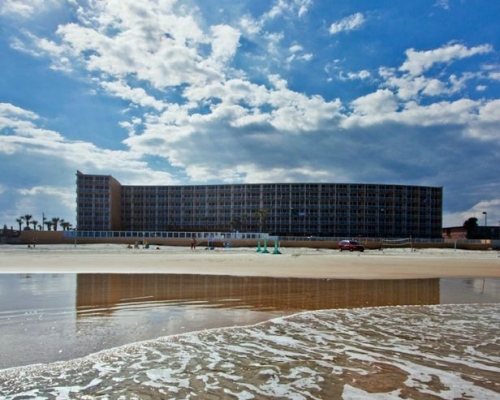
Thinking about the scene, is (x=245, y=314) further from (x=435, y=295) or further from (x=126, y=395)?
(x=435, y=295)

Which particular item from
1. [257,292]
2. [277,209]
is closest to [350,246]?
[257,292]

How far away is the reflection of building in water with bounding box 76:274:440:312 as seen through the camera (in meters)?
12.1

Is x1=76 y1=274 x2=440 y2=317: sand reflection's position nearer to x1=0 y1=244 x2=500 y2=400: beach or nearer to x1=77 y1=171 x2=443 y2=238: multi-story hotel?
x1=0 y1=244 x2=500 y2=400: beach

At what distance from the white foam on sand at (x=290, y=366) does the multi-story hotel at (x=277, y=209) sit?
110 metres

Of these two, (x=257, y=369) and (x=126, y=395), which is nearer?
(x=126, y=395)

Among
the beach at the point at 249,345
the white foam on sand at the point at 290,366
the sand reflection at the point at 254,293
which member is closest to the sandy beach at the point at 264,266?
the sand reflection at the point at 254,293

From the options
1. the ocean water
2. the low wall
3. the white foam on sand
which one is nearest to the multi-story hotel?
the low wall

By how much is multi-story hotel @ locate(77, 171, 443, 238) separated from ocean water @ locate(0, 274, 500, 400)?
106 m

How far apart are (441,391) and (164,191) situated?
421 feet

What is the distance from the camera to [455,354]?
7.21m

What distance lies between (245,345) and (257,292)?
7101 mm

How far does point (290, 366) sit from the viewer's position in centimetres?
643

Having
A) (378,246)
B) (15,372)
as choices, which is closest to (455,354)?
(15,372)

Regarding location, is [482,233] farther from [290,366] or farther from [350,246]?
[290,366]
